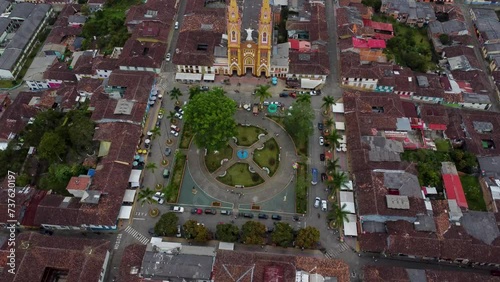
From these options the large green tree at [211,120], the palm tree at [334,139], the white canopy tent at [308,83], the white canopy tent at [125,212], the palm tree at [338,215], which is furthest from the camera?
the white canopy tent at [308,83]

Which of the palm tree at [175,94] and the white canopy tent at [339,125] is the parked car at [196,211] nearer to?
the palm tree at [175,94]

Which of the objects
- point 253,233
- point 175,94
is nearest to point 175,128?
point 175,94

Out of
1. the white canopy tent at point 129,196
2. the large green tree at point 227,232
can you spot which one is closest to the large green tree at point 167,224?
the large green tree at point 227,232

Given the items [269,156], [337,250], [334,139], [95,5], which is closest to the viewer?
[337,250]

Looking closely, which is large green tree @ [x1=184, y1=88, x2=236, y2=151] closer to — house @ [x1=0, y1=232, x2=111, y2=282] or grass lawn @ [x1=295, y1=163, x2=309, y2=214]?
grass lawn @ [x1=295, y1=163, x2=309, y2=214]

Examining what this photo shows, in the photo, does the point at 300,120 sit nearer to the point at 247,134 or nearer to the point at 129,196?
the point at 247,134

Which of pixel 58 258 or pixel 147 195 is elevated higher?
pixel 147 195

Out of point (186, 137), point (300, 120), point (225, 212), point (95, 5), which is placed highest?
point (95, 5)
